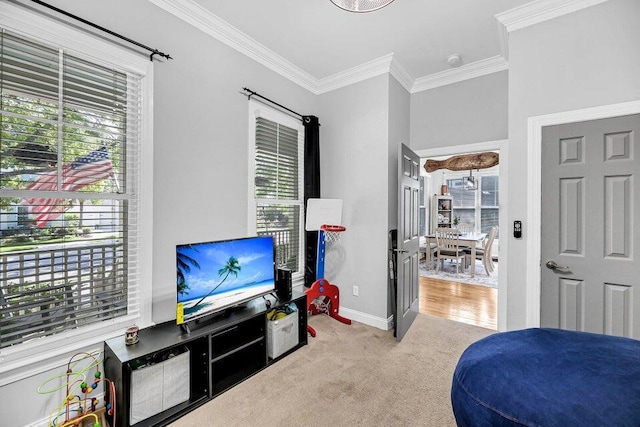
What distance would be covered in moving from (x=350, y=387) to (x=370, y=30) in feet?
10.0

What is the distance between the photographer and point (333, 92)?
3.56 metres

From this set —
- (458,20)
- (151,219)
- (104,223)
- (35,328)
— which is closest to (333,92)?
(458,20)

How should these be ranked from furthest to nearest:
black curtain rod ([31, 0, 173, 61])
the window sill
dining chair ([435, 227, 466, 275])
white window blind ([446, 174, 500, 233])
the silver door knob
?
white window blind ([446, 174, 500, 233]), dining chair ([435, 227, 466, 275]), the silver door knob, black curtain rod ([31, 0, 173, 61]), the window sill

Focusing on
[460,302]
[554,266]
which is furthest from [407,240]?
[460,302]

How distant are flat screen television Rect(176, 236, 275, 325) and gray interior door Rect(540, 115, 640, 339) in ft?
7.56

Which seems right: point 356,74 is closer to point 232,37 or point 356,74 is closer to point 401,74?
point 401,74

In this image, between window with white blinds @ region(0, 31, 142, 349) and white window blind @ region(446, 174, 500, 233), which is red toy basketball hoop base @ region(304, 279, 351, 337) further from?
white window blind @ region(446, 174, 500, 233)

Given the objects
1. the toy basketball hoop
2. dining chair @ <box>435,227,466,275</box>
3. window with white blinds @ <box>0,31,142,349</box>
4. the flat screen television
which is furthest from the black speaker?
dining chair @ <box>435,227,466,275</box>

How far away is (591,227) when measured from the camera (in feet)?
6.67

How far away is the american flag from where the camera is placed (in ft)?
5.31

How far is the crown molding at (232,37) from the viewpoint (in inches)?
87.2

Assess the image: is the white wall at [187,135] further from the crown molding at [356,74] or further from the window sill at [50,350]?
the crown molding at [356,74]

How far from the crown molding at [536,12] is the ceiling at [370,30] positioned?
0.07 m

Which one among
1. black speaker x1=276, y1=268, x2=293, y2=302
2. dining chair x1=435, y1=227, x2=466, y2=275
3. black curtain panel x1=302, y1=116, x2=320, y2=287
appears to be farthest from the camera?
dining chair x1=435, y1=227, x2=466, y2=275
